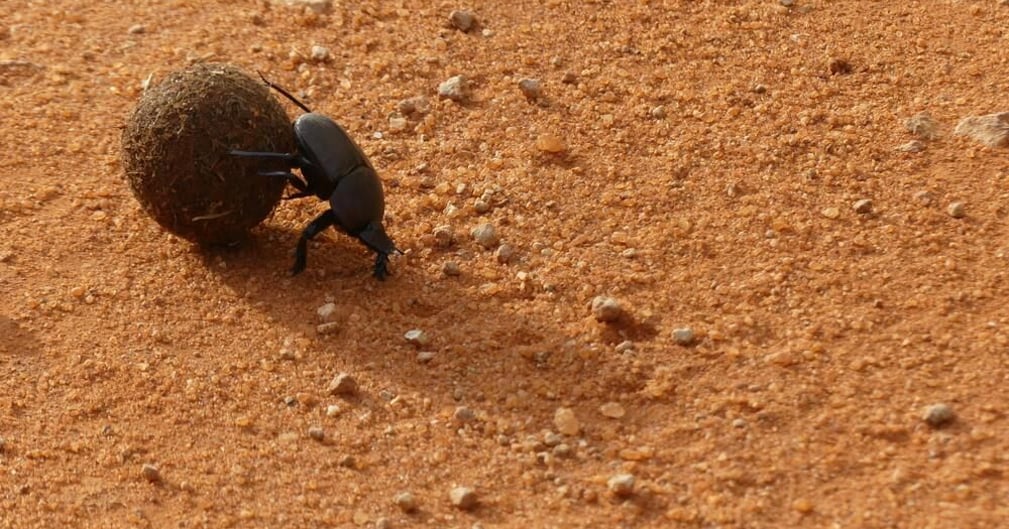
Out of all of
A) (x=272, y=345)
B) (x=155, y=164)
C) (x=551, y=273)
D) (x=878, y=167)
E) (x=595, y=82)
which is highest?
(x=878, y=167)

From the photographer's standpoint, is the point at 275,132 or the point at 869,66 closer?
the point at 275,132

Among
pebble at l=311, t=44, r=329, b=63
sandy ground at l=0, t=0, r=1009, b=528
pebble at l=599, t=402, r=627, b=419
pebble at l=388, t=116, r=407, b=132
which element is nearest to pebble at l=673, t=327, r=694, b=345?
sandy ground at l=0, t=0, r=1009, b=528

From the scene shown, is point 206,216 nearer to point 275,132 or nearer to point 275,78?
point 275,132

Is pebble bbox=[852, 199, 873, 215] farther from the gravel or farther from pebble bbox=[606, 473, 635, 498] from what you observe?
pebble bbox=[606, 473, 635, 498]

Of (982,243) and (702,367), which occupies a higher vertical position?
(982,243)

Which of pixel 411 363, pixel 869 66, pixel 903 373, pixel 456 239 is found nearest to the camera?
pixel 903 373

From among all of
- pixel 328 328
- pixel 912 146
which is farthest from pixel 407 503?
pixel 912 146

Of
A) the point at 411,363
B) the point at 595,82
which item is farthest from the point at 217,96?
the point at 595,82
